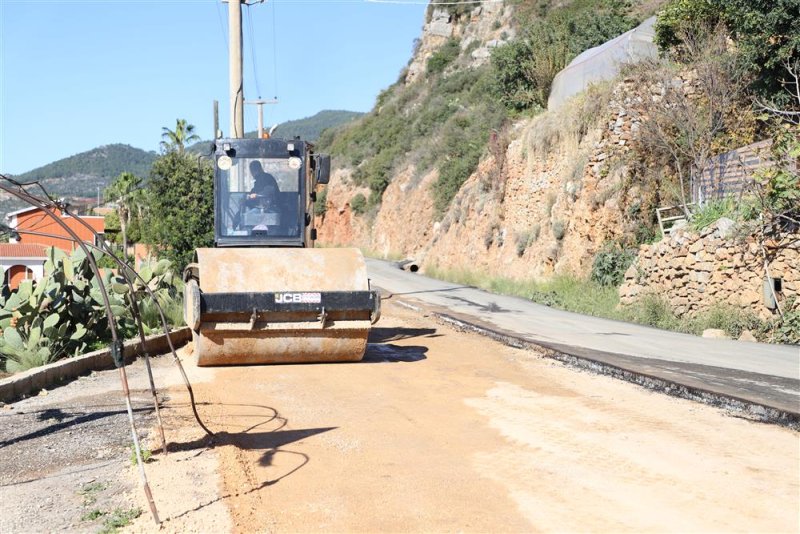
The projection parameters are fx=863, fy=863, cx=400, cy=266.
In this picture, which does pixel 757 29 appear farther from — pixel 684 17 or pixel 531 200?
pixel 531 200

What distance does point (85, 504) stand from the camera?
5.95 metres

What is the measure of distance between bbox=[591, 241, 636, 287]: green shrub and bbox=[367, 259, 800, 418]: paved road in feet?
7.47

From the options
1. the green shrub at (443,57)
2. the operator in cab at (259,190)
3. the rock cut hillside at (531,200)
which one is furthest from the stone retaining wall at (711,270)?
the green shrub at (443,57)

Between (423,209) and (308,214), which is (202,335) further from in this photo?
(423,209)

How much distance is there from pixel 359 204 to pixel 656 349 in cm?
4718

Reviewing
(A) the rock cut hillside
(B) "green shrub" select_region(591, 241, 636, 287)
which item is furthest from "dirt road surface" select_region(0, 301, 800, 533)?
(A) the rock cut hillside

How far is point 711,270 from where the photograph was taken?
18.5 meters

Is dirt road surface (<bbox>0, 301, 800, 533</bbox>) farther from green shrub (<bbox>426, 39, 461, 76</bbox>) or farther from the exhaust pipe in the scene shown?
green shrub (<bbox>426, 39, 461, 76</bbox>)

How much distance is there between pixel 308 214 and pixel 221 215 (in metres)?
1.34

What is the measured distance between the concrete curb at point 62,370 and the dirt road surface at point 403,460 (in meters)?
0.25

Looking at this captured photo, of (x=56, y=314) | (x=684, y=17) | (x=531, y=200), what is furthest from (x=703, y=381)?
(x=531, y=200)

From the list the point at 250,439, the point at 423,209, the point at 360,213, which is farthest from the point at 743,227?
the point at 360,213

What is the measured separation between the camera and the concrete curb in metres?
9.80

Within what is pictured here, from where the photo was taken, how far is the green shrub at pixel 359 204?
60200 mm
